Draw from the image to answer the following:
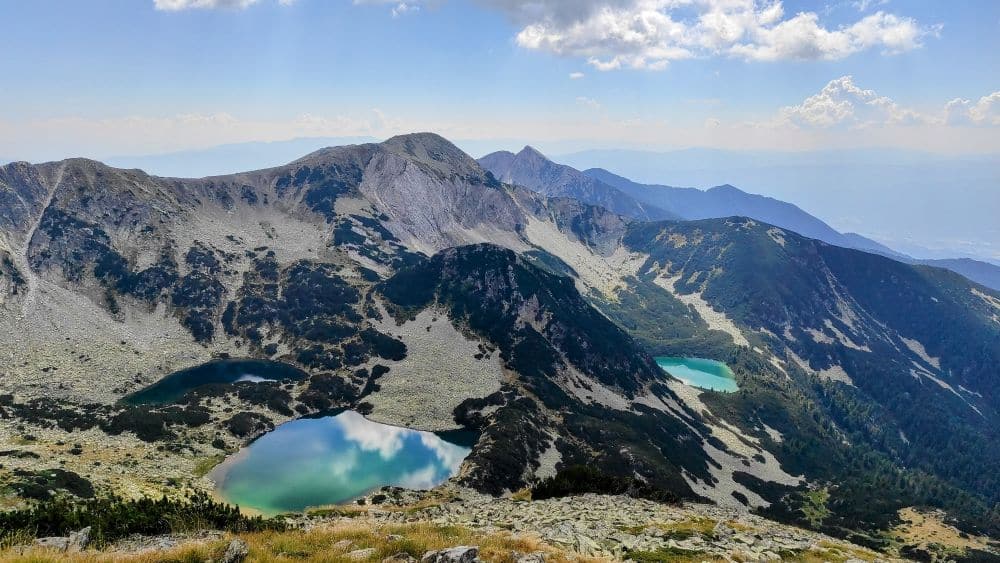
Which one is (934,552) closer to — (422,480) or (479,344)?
(422,480)

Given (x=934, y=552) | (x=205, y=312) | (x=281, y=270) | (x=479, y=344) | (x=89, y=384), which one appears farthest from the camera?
(x=281, y=270)

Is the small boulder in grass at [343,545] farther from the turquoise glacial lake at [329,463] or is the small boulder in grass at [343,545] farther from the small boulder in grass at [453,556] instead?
the turquoise glacial lake at [329,463]

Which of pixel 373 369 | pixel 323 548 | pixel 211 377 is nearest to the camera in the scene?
pixel 323 548

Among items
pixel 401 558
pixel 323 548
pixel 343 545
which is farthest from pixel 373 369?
pixel 401 558

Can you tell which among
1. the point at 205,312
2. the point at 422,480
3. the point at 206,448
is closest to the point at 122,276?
the point at 205,312

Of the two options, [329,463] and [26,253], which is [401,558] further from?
[26,253]
